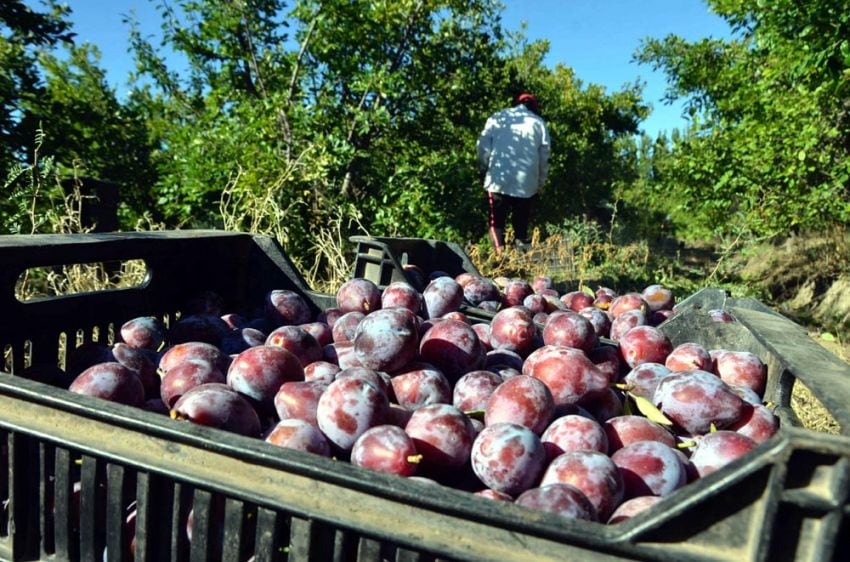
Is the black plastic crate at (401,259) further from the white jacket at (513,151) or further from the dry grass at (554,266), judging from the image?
the white jacket at (513,151)

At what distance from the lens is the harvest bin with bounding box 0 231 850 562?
0.63 m

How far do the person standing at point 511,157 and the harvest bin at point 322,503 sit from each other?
16.5ft

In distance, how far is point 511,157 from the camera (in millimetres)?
6188

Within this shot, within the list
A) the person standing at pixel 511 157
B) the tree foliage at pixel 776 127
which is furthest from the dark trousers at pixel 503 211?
the tree foliage at pixel 776 127

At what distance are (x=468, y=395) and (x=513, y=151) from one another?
5062 millimetres

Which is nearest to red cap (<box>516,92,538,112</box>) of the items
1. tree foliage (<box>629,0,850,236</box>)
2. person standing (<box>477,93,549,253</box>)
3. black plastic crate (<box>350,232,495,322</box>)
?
person standing (<box>477,93,549,253</box>)

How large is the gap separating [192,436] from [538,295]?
5.61 feet

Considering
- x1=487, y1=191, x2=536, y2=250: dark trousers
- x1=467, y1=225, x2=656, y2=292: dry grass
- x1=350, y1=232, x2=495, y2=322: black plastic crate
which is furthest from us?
x1=487, y1=191, x2=536, y2=250: dark trousers

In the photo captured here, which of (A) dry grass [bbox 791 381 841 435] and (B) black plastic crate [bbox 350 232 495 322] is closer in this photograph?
(B) black plastic crate [bbox 350 232 495 322]

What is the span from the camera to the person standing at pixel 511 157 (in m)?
6.20

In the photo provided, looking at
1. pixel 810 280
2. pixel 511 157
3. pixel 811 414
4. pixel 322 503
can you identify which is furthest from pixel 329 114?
pixel 810 280

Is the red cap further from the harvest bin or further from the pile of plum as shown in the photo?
the harvest bin

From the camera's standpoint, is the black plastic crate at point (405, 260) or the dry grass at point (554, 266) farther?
the dry grass at point (554, 266)

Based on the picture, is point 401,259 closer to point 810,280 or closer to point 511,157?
point 511,157
